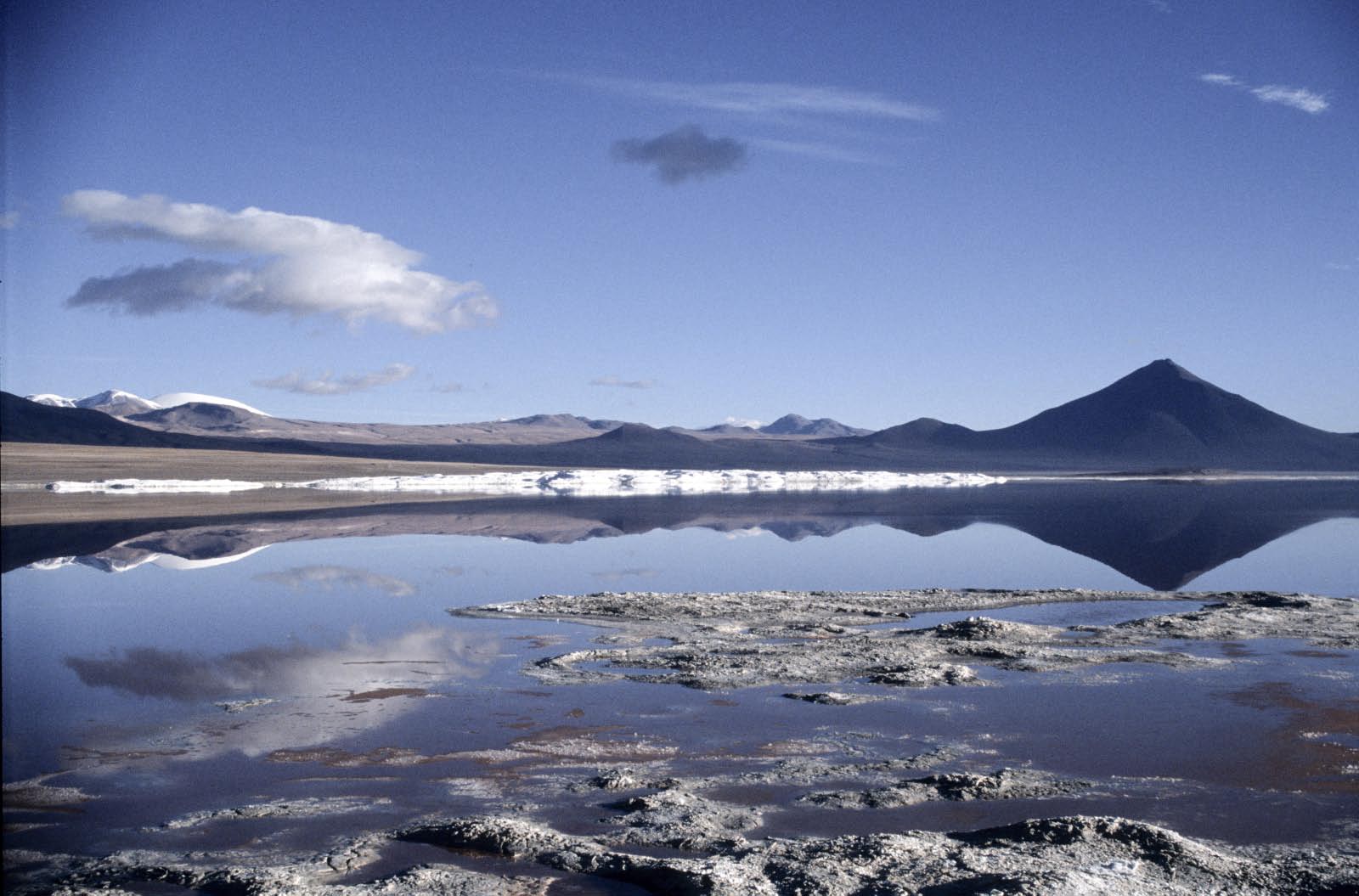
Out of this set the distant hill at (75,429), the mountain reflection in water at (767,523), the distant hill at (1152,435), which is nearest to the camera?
the mountain reflection in water at (767,523)

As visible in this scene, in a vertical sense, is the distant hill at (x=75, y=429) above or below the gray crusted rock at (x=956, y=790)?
above

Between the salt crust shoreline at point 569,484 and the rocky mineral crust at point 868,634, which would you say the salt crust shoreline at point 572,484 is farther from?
the rocky mineral crust at point 868,634

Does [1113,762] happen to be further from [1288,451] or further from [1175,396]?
[1175,396]

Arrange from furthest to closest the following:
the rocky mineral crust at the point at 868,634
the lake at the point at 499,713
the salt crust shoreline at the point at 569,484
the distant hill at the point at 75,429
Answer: the distant hill at the point at 75,429 < the salt crust shoreline at the point at 569,484 < the rocky mineral crust at the point at 868,634 < the lake at the point at 499,713

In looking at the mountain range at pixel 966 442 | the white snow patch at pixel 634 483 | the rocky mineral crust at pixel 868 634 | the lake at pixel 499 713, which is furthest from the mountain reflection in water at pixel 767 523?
the mountain range at pixel 966 442

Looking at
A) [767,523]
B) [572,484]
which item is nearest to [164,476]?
[572,484]

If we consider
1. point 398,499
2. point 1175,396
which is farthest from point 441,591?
point 1175,396

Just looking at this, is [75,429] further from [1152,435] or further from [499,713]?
[1152,435]
